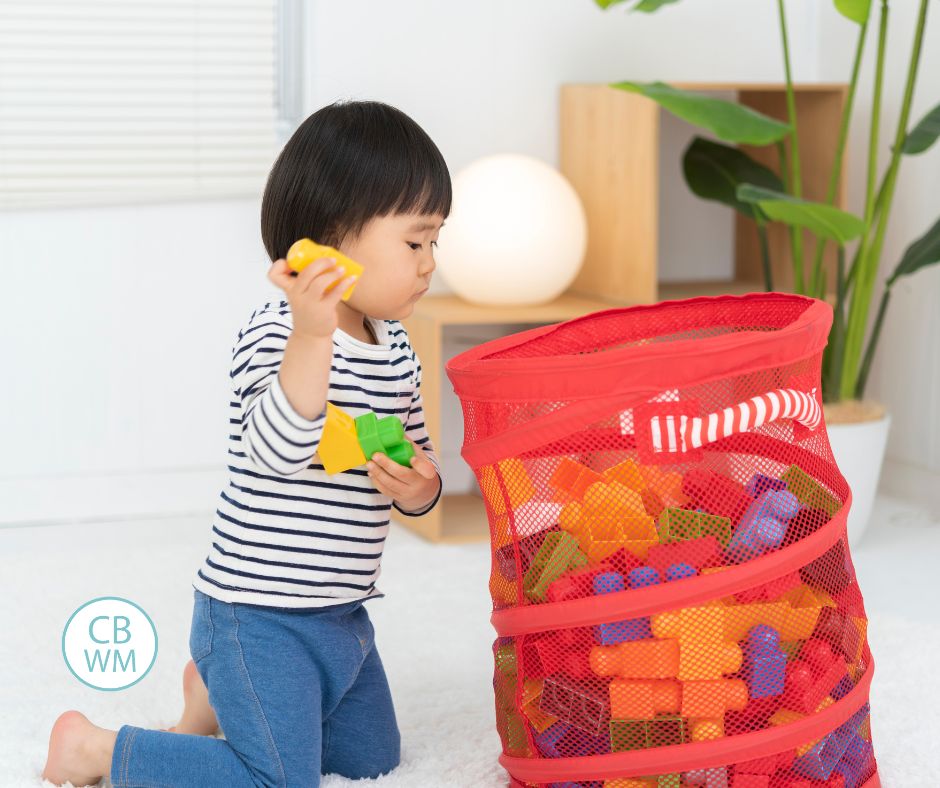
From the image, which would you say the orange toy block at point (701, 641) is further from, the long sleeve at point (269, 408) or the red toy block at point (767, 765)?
the long sleeve at point (269, 408)

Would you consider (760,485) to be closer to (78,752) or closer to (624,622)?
(624,622)

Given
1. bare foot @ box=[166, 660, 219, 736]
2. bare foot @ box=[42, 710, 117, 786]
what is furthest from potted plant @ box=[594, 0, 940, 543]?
bare foot @ box=[42, 710, 117, 786]

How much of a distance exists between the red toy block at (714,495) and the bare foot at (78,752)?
0.59m

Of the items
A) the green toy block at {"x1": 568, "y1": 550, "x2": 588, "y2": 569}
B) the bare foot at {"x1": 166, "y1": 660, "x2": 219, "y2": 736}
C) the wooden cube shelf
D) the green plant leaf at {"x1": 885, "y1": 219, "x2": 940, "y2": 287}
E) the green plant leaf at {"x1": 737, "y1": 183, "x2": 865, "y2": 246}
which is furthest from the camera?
the wooden cube shelf

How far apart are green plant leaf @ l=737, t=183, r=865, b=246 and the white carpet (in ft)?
1.72

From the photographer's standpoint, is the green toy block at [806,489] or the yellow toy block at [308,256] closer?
the yellow toy block at [308,256]

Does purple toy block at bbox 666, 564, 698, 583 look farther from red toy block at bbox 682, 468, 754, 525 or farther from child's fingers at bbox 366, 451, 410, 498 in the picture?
child's fingers at bbox 366, 451, 410, 498

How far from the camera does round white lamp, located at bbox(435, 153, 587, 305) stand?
2.13m

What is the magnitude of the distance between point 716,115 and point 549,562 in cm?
102

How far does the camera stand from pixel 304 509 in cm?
117

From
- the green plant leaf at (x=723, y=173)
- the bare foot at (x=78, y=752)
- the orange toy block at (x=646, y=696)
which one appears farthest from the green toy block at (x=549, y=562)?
the green plant leaf at (x=723, y=173)

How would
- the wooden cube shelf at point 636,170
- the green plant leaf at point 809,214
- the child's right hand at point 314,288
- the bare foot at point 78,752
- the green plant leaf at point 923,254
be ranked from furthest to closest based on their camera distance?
the wooden cube shelf at point 636,170 → the green plant leaf at point 923,254 → the green plant leaf at point 809,214 → the bare foot at point 78,752 → the child's right hand at point 314,288

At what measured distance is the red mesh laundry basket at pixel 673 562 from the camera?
1055 millimetres

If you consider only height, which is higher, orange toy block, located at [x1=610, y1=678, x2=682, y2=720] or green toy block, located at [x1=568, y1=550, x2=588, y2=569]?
green toy block, located at [x1=568, y1=550, x2=588, y2=569]
